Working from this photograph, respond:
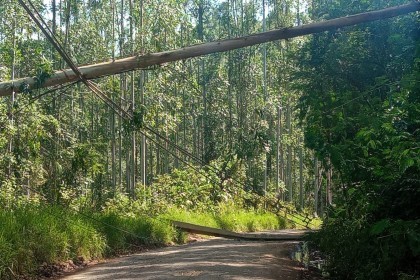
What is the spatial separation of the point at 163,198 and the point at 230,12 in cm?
Result: 2060

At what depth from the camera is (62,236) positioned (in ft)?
29.7

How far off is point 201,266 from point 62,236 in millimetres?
2572

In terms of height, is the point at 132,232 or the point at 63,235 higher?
the point at 63,235

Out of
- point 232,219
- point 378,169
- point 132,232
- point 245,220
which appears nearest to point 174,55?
point 378,169

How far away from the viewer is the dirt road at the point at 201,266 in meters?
7.90

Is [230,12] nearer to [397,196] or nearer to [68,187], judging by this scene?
[68,187]

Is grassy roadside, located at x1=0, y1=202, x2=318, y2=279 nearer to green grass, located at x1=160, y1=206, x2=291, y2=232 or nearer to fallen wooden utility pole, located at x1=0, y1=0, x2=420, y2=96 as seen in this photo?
green grass, located at x1=160, y1=206, x2=291, y2=232

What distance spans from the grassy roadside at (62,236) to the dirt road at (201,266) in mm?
562

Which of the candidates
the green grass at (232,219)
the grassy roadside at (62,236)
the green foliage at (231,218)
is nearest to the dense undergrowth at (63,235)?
the grassy roadside at (62,236)

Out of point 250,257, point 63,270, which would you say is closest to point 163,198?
point 250,257

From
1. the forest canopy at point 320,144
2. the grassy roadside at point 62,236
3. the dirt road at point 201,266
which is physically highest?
the forest canopy at point 320,144

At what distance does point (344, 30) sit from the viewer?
40.7 feet

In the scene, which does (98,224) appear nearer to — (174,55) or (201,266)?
(201,266)

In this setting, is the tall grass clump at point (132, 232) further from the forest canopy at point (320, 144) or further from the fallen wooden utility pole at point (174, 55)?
the fallen wooden utility pole at point (174, 55)
